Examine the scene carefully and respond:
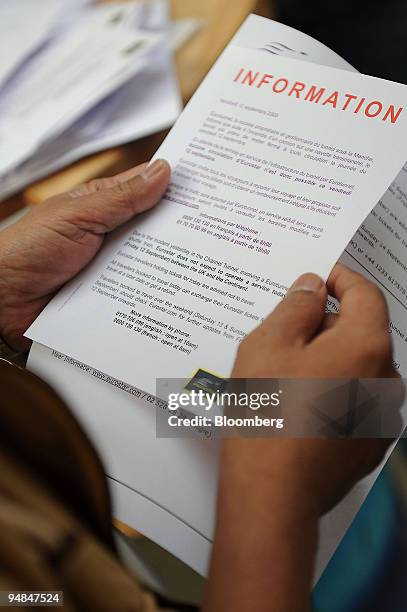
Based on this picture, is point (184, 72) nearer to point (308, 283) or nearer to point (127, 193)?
point (127, 193)

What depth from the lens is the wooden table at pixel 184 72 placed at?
0.82 meters

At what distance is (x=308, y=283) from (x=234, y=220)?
3.6 inches

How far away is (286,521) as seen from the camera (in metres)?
0.41

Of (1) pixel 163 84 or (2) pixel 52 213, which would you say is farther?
(1) pixel 163 84

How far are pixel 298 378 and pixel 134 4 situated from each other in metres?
0.78

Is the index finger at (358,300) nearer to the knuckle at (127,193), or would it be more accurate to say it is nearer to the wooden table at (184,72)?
the knuckle at (127,193)

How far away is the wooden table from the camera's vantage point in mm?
822

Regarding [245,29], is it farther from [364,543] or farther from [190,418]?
[364,543]

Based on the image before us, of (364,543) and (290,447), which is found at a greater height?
(290,447)

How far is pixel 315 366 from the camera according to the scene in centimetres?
43

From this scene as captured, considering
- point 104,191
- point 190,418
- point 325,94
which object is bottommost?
point 190,418

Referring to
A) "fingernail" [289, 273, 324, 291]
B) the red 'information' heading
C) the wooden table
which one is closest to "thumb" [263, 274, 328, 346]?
"fingernail" [289, 273, 324, 291]

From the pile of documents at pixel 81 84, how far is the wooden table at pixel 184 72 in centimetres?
1

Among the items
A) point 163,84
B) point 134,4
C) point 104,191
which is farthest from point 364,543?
point 134,4
